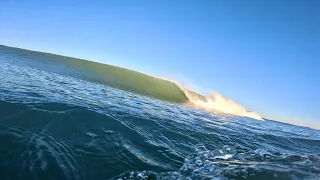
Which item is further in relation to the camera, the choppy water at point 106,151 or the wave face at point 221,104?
the wave face at point 221,104

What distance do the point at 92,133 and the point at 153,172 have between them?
5.73 ft

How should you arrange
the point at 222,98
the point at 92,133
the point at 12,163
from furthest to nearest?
the point at 222,98, the point at 92,133, the point at 12,163

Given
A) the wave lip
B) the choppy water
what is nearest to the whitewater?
the wave lip

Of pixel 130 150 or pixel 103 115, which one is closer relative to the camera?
pixel 130 150

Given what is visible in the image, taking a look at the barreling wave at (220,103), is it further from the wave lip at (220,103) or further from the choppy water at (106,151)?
the choppy water at (106,151)

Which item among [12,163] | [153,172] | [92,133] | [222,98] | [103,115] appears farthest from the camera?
[222,98]

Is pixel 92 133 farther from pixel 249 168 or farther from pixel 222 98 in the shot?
pixel 222 98

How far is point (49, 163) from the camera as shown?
344 cm

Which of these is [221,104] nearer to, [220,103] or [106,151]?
[220,103]

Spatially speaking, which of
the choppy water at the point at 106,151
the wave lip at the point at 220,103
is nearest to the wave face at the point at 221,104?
the wave lip at the point at 220,103

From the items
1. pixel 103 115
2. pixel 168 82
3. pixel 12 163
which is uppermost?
pixel 168 82

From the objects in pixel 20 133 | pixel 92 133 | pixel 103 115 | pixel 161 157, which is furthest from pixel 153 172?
pixel 103 115

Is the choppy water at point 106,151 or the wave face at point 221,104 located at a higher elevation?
the wave face at point 221,104

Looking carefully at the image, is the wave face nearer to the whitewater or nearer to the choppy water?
the whitewater
